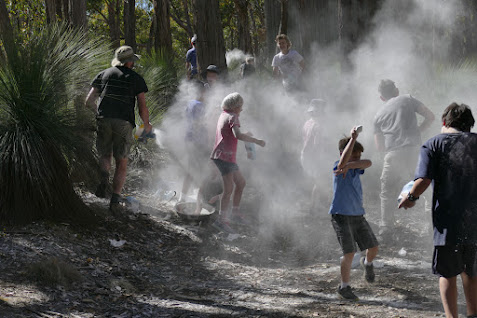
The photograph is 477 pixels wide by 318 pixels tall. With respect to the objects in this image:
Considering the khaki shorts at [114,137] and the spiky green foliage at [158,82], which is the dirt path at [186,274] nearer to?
the khaki shorts at [114,137]

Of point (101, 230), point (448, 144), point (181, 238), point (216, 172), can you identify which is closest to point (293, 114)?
point (216, 172)

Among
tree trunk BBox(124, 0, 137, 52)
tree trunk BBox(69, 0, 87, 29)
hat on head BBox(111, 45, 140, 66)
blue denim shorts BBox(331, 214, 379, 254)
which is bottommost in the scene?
blue denim shorts BBox(331, 214, 379, 254)

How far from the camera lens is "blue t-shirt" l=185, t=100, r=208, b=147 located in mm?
6773

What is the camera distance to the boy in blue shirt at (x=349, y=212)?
439cm

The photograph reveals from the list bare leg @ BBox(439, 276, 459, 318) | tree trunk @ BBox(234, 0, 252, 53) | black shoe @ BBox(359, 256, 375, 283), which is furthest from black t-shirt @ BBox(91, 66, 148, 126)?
tree trunk @ BBox(234, 0, 252, 53)

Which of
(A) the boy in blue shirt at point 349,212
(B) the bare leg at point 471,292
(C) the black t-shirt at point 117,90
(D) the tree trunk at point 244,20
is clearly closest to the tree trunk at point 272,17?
(D) the tree trunk at point 244,20

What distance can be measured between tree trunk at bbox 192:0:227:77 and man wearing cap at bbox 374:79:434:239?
10.4 feet

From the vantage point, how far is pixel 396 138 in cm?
616

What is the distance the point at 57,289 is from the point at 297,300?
1.88 meters

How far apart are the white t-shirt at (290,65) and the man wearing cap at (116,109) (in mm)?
3790

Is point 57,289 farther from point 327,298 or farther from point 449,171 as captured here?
point 449,171

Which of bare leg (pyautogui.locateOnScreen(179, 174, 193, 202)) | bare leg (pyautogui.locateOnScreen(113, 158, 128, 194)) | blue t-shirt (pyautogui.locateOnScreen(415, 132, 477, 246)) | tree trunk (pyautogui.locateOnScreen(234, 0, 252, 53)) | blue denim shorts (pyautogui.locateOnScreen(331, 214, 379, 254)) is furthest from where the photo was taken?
tree trunk (pyautogui.locateOnScreen(234, 0, 252, 53))

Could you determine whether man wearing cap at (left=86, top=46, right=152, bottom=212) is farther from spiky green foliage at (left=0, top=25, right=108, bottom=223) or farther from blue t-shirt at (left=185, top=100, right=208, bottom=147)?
blue t-shirt at (left=185, top=100, right=208, bottom=147)

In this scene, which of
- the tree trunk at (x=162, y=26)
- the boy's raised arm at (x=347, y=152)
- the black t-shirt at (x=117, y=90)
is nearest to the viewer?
the boy's raised arm at (x=347, y=152)
